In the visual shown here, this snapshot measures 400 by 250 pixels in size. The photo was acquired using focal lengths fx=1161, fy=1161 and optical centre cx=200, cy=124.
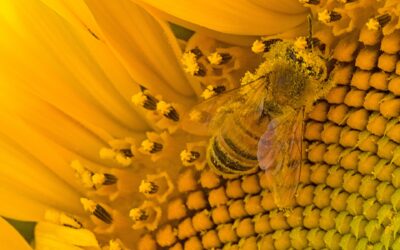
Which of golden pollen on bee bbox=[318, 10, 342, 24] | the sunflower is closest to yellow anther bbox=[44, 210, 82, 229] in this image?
the sunflower

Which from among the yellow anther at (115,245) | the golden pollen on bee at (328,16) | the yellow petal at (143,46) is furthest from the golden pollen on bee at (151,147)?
the golden pollen on bee at (328,16)

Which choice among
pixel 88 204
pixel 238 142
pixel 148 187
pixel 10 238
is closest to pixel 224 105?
pixel 238 142

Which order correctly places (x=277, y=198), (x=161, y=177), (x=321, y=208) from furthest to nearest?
(x=161, y=177) → (x=321, y=208) → (x=277, y=198)

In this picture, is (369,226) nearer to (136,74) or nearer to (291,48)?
(291,48)

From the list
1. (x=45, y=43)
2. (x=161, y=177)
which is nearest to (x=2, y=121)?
(x=45, y=43)

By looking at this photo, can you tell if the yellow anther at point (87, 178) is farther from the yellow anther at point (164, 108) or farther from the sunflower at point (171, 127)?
the yellow anther at point (164, 108)

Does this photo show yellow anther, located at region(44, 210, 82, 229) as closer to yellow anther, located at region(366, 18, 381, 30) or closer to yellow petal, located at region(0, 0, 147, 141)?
yellow petal, located at region(0, 0, 147, 141)
